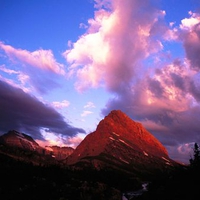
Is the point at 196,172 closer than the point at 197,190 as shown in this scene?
No

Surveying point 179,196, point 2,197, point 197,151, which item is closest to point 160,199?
point 179,196

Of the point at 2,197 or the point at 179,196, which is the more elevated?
the point at 179,196

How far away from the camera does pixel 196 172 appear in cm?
15238

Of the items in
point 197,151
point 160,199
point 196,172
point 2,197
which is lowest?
point 2,197

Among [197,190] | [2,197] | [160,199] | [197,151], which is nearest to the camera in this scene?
[197,190]

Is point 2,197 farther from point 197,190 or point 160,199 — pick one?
point 197,190

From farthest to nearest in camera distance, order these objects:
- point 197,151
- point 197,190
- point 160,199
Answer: point 197,151 < point 160,199 < point 197,190

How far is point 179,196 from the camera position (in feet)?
414

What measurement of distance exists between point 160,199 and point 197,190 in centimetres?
3141

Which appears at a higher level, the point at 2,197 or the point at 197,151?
the point at 197,151

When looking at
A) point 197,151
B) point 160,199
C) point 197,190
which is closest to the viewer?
point 197,190

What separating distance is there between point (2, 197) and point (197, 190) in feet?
463

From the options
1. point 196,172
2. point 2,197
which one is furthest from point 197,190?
point 2,197

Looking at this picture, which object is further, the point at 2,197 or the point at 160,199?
the point at 2,197
